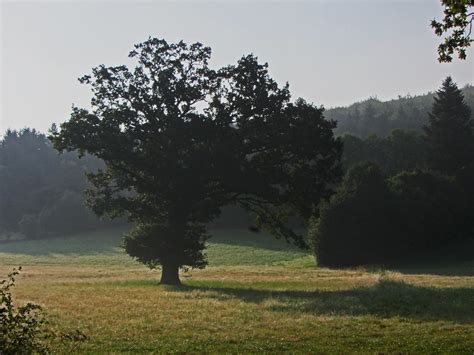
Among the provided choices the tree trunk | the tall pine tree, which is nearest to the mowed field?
the tree trunk

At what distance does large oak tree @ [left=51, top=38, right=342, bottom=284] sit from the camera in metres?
33.6

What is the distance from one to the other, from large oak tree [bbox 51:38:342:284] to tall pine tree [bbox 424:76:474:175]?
51.6 meters

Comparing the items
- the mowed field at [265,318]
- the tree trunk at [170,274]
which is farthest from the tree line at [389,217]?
the mowed field at [265,318]

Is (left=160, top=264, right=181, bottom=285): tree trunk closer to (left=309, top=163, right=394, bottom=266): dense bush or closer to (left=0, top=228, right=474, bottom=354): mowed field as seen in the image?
(left=0, top=228, right=474, bottom=354): mowed field

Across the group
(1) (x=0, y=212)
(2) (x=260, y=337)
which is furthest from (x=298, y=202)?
(1) (x=0, y=212)

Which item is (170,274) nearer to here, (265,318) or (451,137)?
(265,318)

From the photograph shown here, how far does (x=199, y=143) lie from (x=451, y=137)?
57.8 meters

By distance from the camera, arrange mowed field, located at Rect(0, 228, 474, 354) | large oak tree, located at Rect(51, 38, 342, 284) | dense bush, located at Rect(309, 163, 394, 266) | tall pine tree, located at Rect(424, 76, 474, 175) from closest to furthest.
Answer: mowed field, located at Rect(0, 228, 474, 354) → large oak tree, located at Rect(51, 38, 342, 284) → dense bush, located at Rect(309, 163, 394, 266) → tall pine tree, located at Rect(424, 76, 474, 175)

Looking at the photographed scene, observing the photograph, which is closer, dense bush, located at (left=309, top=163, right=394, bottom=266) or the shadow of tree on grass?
the shadow of tree on grass

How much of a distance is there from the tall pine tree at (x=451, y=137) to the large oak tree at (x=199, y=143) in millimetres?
51637

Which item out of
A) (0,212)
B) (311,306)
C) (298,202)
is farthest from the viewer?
(0,212)

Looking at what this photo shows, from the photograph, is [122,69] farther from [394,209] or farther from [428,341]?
[394,209]

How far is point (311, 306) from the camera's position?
75.0ft

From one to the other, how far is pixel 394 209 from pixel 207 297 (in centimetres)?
4025
